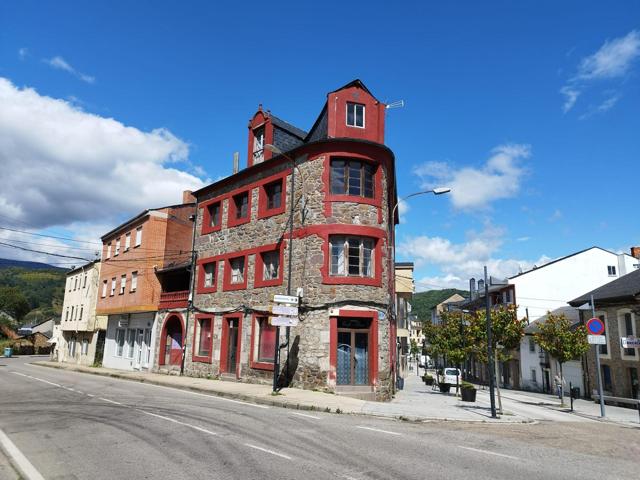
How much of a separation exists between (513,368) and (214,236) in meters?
37.7

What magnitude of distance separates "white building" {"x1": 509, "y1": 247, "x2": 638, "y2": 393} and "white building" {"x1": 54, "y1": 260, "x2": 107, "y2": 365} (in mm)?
39930

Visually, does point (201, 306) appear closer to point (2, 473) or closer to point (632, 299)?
point (2, 473)

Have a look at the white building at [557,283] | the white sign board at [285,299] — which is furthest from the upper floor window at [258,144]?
the white building at [557,283]

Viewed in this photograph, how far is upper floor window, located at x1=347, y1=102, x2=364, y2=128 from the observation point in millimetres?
21328

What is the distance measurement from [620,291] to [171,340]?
30.2 m

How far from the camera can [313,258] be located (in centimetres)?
1989

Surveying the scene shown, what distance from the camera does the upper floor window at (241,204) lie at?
81.8ft

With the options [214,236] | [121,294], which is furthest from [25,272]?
[214,236]

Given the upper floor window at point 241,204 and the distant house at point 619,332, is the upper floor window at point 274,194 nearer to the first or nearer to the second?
the upper floor window at point 241,204

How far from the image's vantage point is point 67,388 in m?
19.1

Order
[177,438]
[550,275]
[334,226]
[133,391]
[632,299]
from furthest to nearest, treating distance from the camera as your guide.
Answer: [550,275], [632,299], [334,226], [133,391], [177,438]

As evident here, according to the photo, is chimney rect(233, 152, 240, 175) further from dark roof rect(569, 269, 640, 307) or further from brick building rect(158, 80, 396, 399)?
dark roof rect(569, 269, 640, 307)

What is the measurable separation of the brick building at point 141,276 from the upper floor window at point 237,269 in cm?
528

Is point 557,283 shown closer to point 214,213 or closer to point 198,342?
point 214,213
